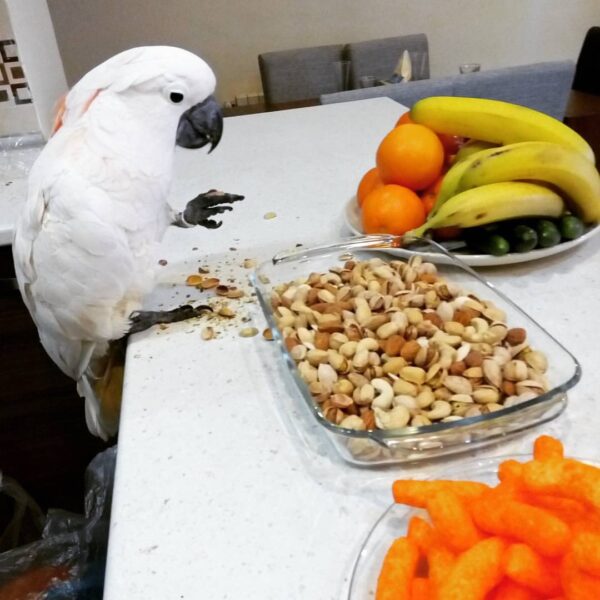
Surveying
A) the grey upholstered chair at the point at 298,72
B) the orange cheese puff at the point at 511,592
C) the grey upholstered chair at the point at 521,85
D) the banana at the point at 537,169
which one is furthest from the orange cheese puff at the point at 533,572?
the grey upholstered chair at the point at 298,72

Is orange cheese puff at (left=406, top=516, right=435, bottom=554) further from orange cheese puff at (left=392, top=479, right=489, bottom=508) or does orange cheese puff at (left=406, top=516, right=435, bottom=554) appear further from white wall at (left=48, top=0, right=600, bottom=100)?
white wall at (left=48, top=0, right=600, bottom=100)

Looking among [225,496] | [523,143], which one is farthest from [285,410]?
[523,143]

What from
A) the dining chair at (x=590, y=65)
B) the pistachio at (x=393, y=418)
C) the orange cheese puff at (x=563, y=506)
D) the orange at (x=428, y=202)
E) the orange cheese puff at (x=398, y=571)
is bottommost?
the dining chair at (x=590, y=65)

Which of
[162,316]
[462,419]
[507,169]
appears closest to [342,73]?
[507,169]

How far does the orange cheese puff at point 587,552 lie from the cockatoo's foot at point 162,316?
1.57 ft

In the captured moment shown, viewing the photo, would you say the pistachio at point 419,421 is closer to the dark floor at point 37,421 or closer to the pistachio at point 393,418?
the pistachio at point 393,418

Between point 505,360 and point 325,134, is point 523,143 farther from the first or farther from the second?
point 325,134

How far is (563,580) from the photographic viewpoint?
12.2 inches

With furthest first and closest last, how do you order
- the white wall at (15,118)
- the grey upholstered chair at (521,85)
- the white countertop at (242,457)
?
the grey upholstered chair at (521,85), the white wall at (15,118), the white countertop at (242,457)

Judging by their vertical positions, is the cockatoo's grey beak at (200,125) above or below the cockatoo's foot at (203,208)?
above

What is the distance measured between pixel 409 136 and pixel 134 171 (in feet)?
1.15

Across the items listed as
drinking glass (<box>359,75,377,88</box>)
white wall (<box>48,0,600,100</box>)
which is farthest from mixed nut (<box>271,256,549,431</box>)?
white wall (<box>48,0,600,100</box>)

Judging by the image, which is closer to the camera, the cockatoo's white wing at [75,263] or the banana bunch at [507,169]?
the cockatoo's white wing at [75,263]

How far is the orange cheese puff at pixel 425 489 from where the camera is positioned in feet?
1.26
